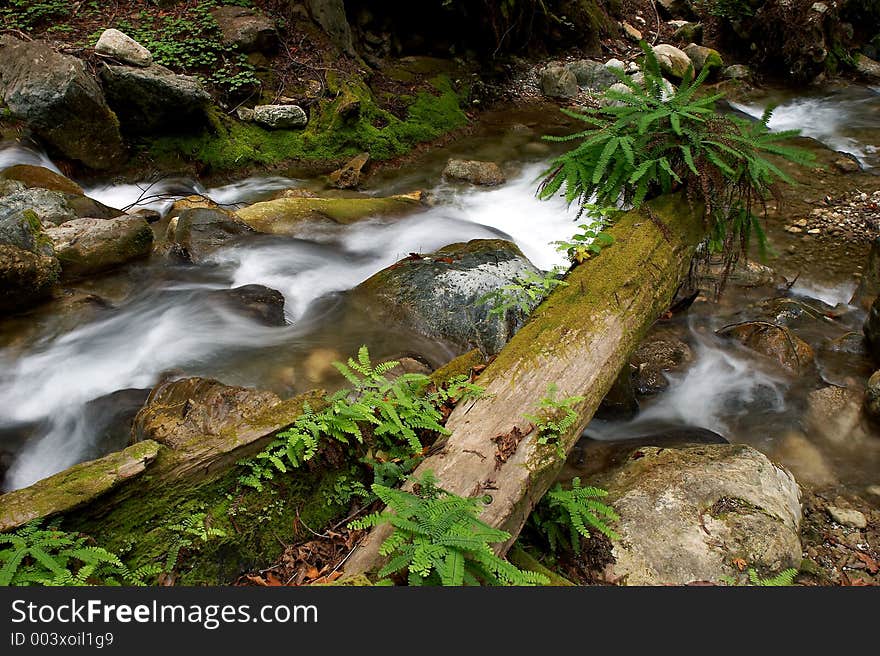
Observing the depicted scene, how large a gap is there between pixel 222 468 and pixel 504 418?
1502 mm

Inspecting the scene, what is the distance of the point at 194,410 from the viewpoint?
3711mm

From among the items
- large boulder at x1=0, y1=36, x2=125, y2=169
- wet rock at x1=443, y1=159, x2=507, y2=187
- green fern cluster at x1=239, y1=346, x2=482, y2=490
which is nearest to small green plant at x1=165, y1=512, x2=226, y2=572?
green fern cluster at x1=239, y1=346, x2=482, y2=490

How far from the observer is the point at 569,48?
1421cm

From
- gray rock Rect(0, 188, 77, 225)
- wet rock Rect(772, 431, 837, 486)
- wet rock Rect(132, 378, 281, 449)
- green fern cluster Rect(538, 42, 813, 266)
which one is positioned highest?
green fern cluster Rect(538, 42, 813, 266)

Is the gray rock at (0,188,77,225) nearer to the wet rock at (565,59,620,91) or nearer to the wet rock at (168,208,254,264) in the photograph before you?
the wet rock at (168,208,254,264)

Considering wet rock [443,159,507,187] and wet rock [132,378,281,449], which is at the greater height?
wet rock [132,378,281,449]

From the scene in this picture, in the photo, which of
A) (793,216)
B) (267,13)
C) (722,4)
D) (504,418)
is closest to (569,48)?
(722,4)

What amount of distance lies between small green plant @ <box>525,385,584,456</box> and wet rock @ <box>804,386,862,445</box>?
9.78ft

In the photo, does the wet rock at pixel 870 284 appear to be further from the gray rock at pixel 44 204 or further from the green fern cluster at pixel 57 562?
the gray rock at pixel 44 204

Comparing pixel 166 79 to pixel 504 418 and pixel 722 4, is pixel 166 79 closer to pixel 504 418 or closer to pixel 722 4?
pixel 504 418

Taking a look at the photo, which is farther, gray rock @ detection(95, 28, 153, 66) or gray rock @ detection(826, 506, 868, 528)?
gray rock @ detection(95, 28, 153, 66)

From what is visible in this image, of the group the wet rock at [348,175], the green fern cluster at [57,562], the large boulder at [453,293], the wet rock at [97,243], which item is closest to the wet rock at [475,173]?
the wet rock at [348,175]

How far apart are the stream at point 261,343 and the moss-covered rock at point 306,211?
0.16 meters

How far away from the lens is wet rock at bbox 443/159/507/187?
9.38 meters
